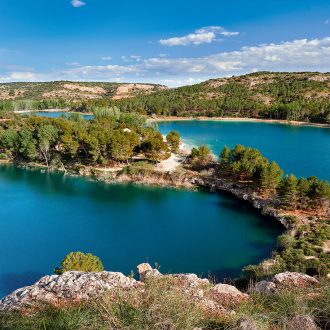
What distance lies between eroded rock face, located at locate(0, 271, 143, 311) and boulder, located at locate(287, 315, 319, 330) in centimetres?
371

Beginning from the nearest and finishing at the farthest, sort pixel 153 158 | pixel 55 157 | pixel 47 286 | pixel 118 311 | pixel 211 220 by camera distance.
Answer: pixel 118 311
pixel 47 286
pixel 211 220
pixel 153 158
pixel 55 157

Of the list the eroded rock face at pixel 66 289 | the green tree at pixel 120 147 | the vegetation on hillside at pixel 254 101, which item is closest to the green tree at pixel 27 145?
the green tree at pixel 120 147

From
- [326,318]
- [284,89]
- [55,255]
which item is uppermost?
[284,89]

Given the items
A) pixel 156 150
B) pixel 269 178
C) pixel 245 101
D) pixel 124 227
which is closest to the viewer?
pixel 124 227

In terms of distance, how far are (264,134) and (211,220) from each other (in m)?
56.1

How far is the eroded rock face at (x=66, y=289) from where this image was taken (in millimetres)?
8109

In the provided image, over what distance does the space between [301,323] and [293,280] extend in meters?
5.50

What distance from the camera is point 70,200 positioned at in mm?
40594

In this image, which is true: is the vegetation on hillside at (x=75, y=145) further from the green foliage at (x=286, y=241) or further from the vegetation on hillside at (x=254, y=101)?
the vegetation on hillside at (x=254, y=101)

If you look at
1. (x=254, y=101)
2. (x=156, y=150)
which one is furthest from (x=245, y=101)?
(x=156, y=150)

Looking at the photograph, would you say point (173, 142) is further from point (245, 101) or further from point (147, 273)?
point (245, 101)

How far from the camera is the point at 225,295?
935 centimetres

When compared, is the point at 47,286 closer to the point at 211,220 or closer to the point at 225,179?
the point at 211,220

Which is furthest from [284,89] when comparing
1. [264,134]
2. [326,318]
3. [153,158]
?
[326,318]
